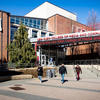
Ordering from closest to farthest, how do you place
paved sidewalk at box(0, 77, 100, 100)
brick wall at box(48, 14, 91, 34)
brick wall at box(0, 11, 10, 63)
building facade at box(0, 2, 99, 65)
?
paved sidewalk at box(0, 77, 100, 100)
brick wall at box(0, 11, 10, 63)
building facade at box(0, 2, 99, 65)
brick wall at box(48, 14, 91, 34)

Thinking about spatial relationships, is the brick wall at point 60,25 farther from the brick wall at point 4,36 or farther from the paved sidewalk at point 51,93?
the paved sidewalk at point 51,93

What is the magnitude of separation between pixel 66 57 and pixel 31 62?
1533 centimetres

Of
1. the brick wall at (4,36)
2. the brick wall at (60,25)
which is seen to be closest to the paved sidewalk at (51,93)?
the brick wall at (4,36)

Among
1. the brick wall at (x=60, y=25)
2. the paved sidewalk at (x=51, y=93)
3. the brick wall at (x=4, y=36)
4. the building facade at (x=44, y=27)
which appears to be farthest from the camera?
the brick wall at (x=60, y=25)

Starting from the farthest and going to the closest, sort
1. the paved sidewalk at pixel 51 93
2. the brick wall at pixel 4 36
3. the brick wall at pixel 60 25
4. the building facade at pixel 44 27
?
the brick wall at pixel 60 25 < the building facade at pixel 44 27 < the brick wall at pixel 4 36 < the paved sidewalk at pixel 51 93

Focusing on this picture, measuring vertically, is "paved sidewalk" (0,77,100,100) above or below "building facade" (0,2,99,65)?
below

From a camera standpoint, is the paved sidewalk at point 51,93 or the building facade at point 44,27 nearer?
the paved sidewalk at point 51,93

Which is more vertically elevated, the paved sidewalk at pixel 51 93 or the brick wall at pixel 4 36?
the brick wall at pixel 4 36

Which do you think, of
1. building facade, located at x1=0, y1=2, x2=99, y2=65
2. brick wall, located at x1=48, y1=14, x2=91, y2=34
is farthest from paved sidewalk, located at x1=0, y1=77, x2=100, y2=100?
brick wall, located at x1=48, y1=14, x2=91, y2=34

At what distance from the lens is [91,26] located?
149 feet

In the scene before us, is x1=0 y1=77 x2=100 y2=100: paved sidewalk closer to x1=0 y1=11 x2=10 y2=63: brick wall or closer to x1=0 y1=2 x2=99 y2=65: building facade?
x1=0 y1=2 x2=99 y2=65: building facade

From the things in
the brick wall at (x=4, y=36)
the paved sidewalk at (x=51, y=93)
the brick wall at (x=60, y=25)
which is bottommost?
the paved sidewalk at (x=51, y=93)

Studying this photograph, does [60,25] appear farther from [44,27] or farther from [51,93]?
[51,93]

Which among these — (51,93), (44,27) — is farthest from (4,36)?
(51,93)
